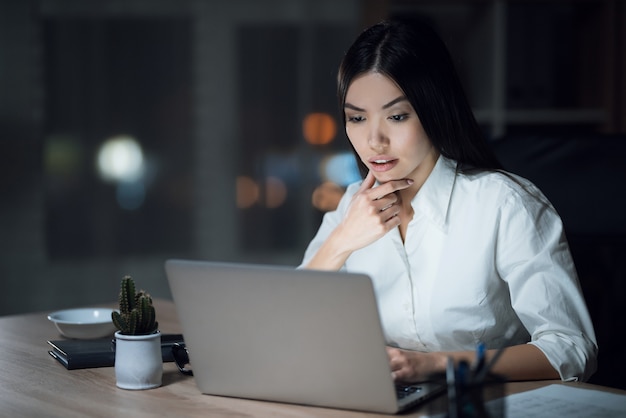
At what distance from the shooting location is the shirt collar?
1566 millimetres

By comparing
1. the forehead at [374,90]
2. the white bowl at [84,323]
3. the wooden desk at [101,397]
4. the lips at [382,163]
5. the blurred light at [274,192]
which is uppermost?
the forehead at [374,90]

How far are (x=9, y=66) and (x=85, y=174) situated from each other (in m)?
0.51

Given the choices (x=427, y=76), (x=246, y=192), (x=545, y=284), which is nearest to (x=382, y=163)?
(x=427, y=76)

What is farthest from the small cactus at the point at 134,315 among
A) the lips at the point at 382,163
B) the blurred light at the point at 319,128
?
the blurred light at the point at 319,128

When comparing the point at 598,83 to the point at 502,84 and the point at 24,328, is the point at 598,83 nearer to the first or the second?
the point at 502,84

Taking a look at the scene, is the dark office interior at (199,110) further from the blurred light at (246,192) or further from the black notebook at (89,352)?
the black notebook at (89,352)

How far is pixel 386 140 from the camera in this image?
1544mm

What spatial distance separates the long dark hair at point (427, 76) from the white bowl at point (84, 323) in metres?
0.67

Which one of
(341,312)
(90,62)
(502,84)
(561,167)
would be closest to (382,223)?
(561,167)

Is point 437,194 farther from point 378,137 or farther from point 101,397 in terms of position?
point 101,397

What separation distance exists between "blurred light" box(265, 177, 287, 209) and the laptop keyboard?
2439 mm

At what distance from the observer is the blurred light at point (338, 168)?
3570 mm

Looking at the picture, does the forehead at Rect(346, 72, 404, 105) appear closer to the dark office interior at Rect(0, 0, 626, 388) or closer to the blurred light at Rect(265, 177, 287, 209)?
the dark office interior at Rect(0, 0, 626, 388)

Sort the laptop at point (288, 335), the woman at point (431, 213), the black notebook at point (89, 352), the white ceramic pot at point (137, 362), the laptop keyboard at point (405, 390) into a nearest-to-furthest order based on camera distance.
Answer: the laptop at point (288, 335) → the laptop keyboard at point (405, 390) → the white ceramic pot at point (137, 362) → the black notebook at point (89, 352) → the woman at point (431, 213)
